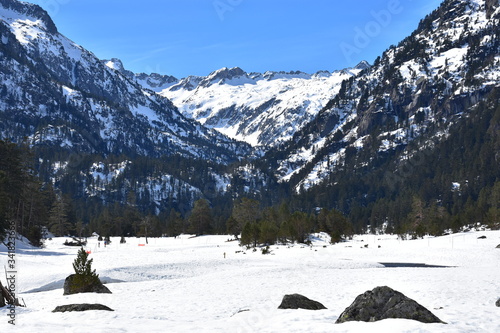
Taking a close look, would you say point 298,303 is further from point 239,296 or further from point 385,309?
point 239,296

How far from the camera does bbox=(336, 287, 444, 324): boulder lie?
13935mm

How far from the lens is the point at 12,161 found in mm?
59812

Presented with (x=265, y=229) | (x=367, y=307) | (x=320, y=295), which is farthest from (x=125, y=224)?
(x=367, y=307)

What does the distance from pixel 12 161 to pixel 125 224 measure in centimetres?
8297

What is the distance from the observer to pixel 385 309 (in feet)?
48.6

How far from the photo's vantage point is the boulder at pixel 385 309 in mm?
13935

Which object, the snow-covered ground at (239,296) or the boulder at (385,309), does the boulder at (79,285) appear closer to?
the snow-covered ground at (239,296)

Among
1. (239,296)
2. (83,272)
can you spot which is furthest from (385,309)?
(83,272)

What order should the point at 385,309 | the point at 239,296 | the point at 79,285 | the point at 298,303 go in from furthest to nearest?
the point at 239,296 < the point at 79,285 < the point at 298,303 < the point at 385,309

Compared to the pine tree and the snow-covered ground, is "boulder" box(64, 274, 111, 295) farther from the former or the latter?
the snow-covered ground

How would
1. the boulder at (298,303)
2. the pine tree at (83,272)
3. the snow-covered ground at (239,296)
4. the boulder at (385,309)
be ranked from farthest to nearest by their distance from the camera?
the pine tree at (83,272) → the boulder at (298,303) → the snow-covered ground at (239,296) → the boulder at (385,309)

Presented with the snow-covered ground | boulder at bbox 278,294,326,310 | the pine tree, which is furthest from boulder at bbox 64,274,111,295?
boulder at bbox 278,294,326,310

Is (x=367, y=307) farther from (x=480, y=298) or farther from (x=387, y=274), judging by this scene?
(x=387, y=274)

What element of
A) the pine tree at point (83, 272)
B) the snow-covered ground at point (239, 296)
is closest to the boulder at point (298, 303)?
the snow-covered ground at point (239, 296)
